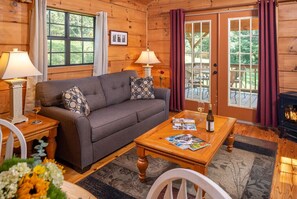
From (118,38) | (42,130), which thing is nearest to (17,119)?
(42,130)

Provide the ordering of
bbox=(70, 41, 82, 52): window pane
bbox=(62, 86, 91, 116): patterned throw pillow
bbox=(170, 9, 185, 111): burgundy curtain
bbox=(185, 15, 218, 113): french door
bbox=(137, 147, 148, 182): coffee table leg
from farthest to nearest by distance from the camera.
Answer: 1. bbox=(170, 9, 185, 111): burgundy curtain
2. bbox=(185, 15, 218, 113): french door
3. bbox=(70, 41, 82, 52): window pane
4. bbox=(62, 86, 91, 116): patterned throw pillow
5. bbox=(137, 147, 148, 182): coffee table leg

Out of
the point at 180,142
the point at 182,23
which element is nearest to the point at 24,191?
the point at 180,142

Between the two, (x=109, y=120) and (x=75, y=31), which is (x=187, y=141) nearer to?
(x=109, y=120)

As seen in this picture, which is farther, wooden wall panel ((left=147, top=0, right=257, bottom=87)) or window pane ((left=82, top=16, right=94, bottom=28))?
wooden wall panel ((left=147, top=0, right=257, bottom=87))

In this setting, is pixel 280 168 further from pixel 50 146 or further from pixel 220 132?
pixel 50 146

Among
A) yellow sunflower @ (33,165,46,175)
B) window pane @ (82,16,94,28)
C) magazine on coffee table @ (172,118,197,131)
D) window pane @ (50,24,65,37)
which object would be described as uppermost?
window pane @ (82,16,94,28)

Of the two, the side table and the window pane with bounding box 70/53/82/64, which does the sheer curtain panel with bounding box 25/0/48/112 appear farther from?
the window pane with bounding box 70/53/82/64

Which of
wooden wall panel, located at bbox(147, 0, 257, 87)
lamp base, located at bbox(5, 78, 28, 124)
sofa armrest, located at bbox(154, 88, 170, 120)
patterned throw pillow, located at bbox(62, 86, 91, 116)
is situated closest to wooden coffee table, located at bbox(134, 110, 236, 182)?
patterned throw pillow, located at bbox(62, 86, 91, 116)

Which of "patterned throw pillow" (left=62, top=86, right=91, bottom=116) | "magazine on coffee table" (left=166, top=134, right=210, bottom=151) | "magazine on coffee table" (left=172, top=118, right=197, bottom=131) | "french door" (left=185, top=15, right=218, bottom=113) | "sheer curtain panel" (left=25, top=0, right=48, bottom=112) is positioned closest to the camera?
"magazine on coffee table" (left=166, top=134, right=210, bottom=151)

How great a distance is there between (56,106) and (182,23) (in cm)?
291

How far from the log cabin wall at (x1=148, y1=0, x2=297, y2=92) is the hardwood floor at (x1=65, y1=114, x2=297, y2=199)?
0.85 metres

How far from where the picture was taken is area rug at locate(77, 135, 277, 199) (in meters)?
2.10

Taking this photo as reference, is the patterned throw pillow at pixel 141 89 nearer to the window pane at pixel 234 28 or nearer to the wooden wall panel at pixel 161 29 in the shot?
the wooden wall panel at pixel 161 29

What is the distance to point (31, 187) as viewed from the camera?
63cm
